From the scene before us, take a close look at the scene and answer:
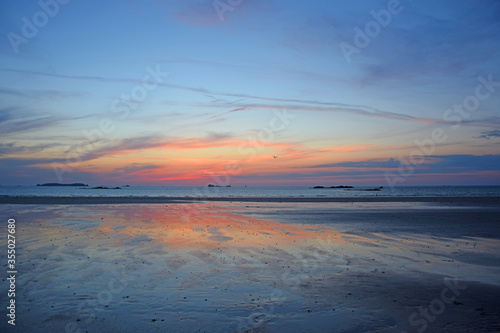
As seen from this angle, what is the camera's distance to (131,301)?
381 inches

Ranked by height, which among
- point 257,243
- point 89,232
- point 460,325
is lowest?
point 460,325

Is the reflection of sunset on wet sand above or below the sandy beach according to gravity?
above

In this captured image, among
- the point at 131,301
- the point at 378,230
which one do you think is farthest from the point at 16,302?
the point at 378,230

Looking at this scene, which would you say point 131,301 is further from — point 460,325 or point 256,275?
point 460,325

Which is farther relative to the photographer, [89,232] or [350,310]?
[89,232]

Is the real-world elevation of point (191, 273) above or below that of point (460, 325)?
above

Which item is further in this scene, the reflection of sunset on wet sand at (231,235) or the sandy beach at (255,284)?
the reflection of sunset on wet sand at (231,235)

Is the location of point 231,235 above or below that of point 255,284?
above

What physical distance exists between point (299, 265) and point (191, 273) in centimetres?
428

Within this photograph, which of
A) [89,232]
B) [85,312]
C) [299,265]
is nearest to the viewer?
[85,312]

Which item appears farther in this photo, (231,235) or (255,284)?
(231,235)

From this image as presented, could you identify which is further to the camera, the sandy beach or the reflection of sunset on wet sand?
the reflection of sunset on wet sand

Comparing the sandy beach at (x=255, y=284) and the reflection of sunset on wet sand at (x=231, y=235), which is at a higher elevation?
the reflection of sunset on wet sand at (x=231, y=235)

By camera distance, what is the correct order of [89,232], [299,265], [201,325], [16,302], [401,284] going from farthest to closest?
[89,232], [299,265], [401,284], [16,302], [201,325]
